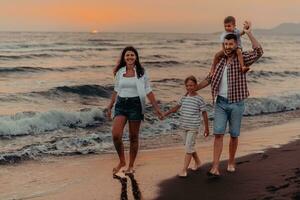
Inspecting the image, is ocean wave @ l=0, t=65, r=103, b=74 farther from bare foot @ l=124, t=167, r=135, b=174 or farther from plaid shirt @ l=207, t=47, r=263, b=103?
plaid shirt @ l=207, t=47, r=263, b=103

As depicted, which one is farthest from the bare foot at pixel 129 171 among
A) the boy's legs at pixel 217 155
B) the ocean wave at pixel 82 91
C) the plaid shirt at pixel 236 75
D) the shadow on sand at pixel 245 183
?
the ocean wave at pixel 82 91

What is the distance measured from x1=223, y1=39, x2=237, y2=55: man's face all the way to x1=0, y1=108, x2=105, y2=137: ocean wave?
6334 mm

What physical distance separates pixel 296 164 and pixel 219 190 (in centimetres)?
164

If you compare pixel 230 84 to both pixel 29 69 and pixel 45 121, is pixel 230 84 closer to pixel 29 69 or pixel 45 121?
pixel 45 121

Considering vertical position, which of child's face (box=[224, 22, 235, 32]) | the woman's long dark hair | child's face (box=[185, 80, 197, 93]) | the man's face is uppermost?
child's face (box=[224, 22, 235, 32])

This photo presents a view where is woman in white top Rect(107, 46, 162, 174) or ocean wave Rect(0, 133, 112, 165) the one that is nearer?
woman in white top Rect(107, 46, 162, 174)

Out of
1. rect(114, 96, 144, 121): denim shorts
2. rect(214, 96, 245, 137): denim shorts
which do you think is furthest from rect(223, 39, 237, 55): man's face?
rect(114, 96, 144, 121): denim shorts

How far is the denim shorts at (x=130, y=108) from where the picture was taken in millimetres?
6609

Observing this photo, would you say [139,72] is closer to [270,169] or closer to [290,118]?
[270,169]

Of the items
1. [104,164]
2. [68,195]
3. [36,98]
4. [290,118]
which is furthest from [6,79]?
[68,195]

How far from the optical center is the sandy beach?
19.2ft

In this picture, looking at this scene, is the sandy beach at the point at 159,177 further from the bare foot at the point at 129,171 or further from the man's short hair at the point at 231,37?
the man's short hair at the point at 231,37

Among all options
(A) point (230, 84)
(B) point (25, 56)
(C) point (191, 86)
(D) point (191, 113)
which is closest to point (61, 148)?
(D) point (191, 113)

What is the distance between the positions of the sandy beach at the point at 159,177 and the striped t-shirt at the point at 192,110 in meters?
0.70
